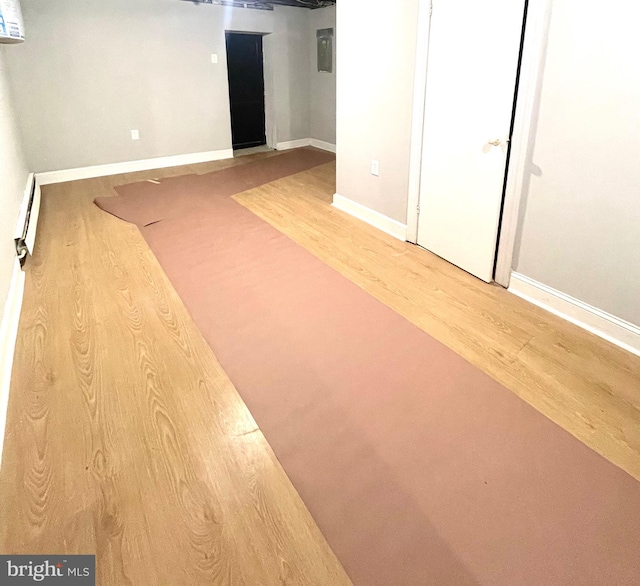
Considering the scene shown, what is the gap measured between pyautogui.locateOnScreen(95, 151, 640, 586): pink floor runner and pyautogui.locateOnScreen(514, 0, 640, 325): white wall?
86cm

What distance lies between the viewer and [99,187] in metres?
4.89

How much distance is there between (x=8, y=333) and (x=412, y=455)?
1.98 metres

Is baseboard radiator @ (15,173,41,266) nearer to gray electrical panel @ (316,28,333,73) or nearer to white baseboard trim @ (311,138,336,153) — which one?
white baseboard trim @ (311,138,336,153)

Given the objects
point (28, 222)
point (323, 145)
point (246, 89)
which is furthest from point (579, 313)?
point (246, 89)

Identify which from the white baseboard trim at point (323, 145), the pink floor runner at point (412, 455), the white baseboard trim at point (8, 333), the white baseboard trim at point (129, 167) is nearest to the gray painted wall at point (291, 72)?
the white baseboard trim at point (323, 145)

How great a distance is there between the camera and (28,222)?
3.50 meters

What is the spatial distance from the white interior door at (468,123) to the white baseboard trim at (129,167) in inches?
153

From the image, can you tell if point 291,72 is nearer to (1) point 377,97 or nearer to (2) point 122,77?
(2) point 122,77

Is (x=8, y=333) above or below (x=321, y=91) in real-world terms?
below

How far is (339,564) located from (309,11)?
723 cm

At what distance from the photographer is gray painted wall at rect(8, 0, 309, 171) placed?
4750mm

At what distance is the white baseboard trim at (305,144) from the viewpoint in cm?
698

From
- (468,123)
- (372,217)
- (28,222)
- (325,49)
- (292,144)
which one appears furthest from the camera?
(292,144)

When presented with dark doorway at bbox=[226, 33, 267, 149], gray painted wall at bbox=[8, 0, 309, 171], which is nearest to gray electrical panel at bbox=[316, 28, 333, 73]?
gray painted wall at bbox=[8, 0, 309, 171]
